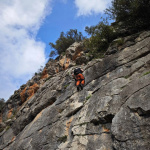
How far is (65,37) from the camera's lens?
28.6m

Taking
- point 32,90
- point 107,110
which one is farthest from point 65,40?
point 107,110

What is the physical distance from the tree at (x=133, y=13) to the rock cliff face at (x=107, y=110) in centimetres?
199

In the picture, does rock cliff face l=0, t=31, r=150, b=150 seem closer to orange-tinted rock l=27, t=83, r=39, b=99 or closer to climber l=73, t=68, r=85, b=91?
climber l=73, t=68, r=85, b=91

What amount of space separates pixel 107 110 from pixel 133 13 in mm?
10468

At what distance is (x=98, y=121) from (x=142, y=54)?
18.2 feet

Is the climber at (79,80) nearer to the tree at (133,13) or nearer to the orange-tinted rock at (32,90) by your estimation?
the tree at (133,13)

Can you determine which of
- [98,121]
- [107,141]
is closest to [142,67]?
[98,121]

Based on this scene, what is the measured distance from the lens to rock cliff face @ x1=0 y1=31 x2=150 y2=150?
17.0ft

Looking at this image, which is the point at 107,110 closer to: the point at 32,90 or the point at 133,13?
the point at 133,13

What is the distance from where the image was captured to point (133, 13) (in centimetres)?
1262

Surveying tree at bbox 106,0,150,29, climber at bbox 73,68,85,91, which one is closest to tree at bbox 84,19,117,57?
tree at bbox 106,0,150,29

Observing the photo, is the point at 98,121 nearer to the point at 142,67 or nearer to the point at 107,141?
the point at 107,141

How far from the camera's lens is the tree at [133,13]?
1165cm

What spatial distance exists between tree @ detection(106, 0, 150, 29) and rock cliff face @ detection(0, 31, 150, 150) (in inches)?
78.2
